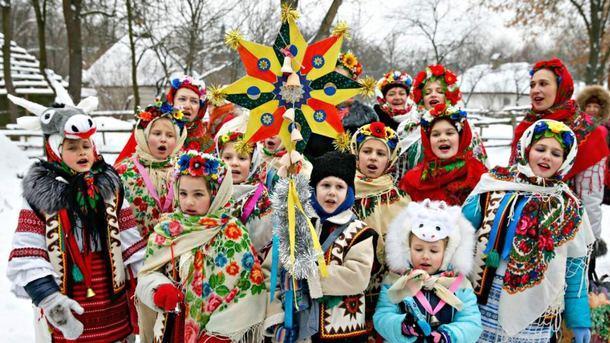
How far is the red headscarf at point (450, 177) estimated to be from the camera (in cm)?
335

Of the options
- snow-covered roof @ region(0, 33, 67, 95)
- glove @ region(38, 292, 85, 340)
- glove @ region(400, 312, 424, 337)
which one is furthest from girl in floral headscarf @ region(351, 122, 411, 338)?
snow-covered roof @ region(0, 33, 67, 95)

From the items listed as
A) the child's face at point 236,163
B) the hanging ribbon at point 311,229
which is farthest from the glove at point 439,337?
the child's face at point 236,163

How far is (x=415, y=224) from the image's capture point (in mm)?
2729

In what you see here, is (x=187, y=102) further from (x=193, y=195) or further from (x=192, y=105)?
(x=193, y=195)

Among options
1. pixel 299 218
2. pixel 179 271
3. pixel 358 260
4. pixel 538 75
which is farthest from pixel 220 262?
pixel 538 75

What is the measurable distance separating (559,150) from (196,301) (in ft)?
7.36

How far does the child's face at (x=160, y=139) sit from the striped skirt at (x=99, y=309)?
40.5 inches

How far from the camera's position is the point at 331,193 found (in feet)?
9.11

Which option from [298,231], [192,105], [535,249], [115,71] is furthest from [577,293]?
[115,71]

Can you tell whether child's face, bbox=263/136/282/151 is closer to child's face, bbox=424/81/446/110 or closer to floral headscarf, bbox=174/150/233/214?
floral headscarf, bbox=174/150/233/214

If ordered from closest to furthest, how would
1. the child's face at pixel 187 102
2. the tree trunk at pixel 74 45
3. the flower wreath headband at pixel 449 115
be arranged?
the flower wreath headband at pixel 449 115 → the child's face at pixel 187 102 → the tree trunk at pixel 74 45

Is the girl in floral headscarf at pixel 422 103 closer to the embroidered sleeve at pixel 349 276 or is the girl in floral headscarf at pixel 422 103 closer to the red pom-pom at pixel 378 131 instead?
the red pom-pom at pixel 378 131

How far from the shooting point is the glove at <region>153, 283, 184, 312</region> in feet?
8.25

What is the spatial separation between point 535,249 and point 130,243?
2.45 meters
